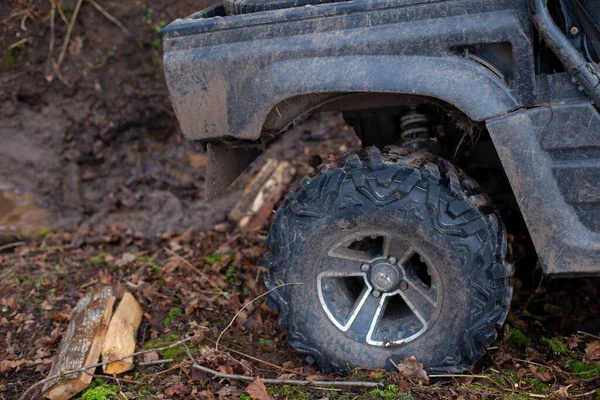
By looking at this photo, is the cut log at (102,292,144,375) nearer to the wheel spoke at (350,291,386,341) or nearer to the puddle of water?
the wheel spoke at (350,291,386,341)

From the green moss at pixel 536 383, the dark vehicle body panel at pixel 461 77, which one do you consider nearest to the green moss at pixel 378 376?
the green moss at pixel 536 383

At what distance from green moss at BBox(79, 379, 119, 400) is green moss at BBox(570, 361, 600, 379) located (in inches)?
89.6

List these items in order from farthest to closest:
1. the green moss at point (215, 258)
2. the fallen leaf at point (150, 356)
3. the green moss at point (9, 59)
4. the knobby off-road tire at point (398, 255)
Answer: the green moss at point (9, 59) < the green moss at point (215, 258) < the fallen leaf at point (150, 356) < the knobby off-road tire at point (398, 255)

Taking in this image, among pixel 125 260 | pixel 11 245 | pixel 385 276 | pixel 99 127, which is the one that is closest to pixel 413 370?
pixel 385 276

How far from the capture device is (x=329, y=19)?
2.71 metres

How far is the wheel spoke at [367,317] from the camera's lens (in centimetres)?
307

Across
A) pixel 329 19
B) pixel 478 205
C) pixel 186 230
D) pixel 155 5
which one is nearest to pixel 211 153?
pixel 329 19

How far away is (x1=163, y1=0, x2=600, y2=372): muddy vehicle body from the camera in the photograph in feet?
8.38

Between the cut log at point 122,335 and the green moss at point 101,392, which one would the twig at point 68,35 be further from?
the green moss at point 101,392

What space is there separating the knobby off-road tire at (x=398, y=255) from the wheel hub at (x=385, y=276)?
0.6 inches

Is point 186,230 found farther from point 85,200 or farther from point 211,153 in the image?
point 211,153

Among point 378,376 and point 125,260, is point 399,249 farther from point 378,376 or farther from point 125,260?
point 125,260

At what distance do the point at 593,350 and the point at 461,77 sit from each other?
161cm

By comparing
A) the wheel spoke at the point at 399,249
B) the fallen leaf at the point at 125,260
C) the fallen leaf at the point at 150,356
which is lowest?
the fallen leaf at the point at 150,356
